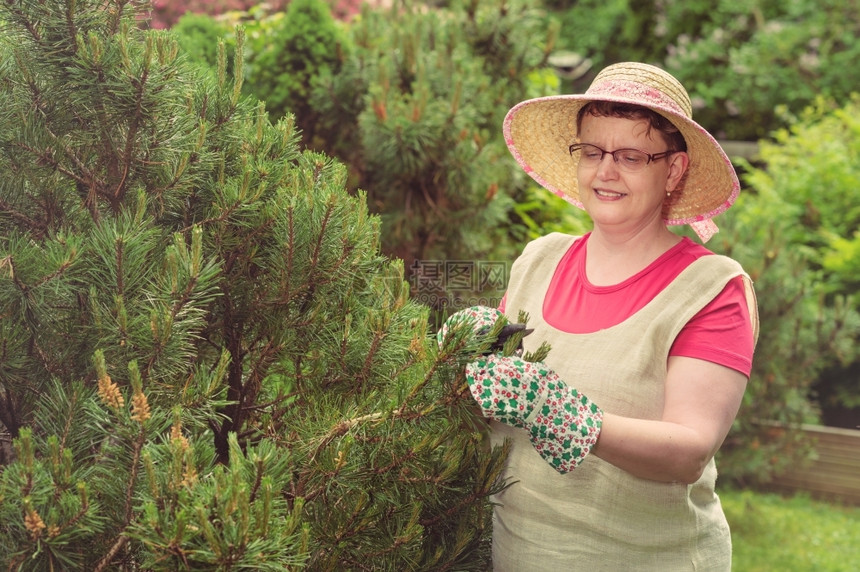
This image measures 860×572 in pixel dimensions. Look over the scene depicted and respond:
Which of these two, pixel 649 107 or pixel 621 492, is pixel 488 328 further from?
pixel 649 107

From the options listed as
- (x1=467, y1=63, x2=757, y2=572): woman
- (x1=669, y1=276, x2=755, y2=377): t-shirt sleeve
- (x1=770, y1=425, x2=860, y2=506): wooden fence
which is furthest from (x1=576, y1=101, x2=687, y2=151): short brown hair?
(x1=770, y1=425, x2=860, y2=506): wooden fence

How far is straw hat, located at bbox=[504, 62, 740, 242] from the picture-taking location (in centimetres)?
225

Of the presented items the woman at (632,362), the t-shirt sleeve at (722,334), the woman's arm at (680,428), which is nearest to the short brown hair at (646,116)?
the woman at (632,362)

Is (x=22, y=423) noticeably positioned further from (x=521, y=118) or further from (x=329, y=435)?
(x=521, y=118)

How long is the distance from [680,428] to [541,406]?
377 mm

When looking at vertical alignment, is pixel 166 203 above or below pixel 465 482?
above

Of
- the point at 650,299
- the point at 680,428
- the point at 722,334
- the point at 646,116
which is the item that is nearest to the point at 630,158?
the point at 646,116

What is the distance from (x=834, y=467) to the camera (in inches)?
244

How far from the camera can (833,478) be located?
20.4ft

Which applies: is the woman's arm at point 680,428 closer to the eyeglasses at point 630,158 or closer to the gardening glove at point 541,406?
the gardening glove at point 541,406

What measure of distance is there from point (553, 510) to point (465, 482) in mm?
411

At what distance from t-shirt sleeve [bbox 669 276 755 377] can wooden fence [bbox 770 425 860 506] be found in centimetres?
448

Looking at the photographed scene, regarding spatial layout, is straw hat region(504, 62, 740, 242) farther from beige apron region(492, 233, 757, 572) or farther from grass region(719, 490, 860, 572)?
grass region(719, 490, 860, 572)

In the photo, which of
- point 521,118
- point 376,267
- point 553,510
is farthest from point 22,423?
point 521,118
